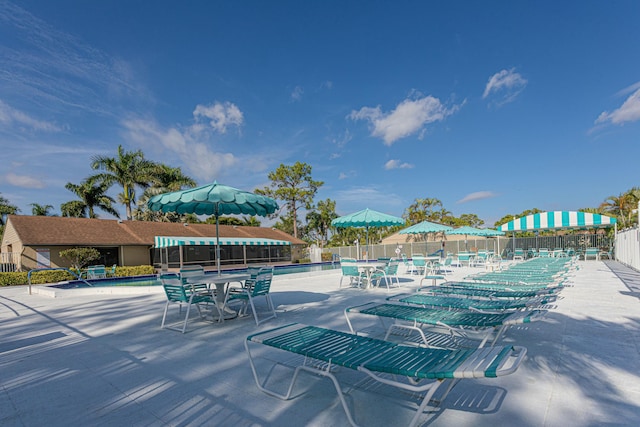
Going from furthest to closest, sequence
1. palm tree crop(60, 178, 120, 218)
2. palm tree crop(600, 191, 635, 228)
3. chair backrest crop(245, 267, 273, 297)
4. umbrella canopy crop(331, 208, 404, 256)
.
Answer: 1. palm tree crop(60, 178, 120, 218)
2. palm tree crop(600, 191, 635, 228)
3. umbrella canopy crop(331, 208, 404, 256)
4. chair backrest crop(245, 267, 273, 297)

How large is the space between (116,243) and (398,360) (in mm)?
26574

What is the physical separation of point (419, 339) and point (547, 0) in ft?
49.3

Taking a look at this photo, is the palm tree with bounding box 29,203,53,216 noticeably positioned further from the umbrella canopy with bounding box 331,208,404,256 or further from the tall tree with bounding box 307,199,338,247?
the umbrella canopy with bounding box 331,208,404,256

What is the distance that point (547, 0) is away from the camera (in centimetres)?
1273

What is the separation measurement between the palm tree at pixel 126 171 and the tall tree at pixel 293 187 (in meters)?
11.7

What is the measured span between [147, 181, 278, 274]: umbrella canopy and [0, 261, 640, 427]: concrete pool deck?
2.30m

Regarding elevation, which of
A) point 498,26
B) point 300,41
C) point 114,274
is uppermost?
point 300,41

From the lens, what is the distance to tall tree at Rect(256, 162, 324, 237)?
37906 millimetres

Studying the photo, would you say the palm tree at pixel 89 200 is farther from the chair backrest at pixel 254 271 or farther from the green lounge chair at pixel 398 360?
the green lounge chair at pixel 398 360

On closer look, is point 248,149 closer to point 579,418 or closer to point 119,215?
point 119,215

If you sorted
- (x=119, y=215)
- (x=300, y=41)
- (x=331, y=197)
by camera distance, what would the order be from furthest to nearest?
(x=331, y=197)
(x=119, y=215)
(x=300, y=41)

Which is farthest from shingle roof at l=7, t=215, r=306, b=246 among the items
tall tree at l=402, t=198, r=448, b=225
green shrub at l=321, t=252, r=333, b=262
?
tall tree at l=402, t=198, r=448, b=225

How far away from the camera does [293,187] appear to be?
3850cm

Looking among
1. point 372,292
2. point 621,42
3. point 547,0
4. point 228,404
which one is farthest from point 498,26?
point 228,404
